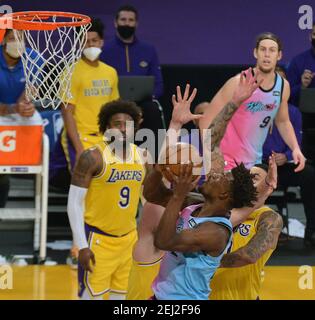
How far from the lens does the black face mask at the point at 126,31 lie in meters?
9.27

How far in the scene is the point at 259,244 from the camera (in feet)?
17.6

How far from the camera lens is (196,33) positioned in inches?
428

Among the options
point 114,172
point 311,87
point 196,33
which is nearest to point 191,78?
point 196,33

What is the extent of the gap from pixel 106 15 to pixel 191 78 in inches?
44.9

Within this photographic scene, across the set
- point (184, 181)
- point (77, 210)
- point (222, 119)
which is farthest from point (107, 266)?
point (184, 181)

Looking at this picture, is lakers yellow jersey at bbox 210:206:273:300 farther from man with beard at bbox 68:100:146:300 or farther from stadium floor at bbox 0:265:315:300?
stadium floor at bbox 0:265:315:300

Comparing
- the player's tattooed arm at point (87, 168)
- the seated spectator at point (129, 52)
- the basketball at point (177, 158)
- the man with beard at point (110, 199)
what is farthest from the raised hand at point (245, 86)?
the seated spectator at point (129, 52)

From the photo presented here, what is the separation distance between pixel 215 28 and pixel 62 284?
4.14 m

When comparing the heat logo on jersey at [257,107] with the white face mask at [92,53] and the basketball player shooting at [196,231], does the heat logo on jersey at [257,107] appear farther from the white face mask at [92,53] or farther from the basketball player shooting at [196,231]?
the basketball player shooting at [196,231]

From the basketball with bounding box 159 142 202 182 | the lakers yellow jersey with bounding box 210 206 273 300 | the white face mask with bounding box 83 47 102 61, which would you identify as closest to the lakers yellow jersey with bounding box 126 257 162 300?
the lakers yellow jersey with bounding box 210 206 273 300

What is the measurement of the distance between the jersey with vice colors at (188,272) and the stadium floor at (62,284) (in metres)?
2.50

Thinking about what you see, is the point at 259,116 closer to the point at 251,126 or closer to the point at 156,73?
the point at 251,126

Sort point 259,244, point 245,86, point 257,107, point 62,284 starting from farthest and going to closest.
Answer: point 62,284 → point 257,107 → point 245,86 → point 259,244
